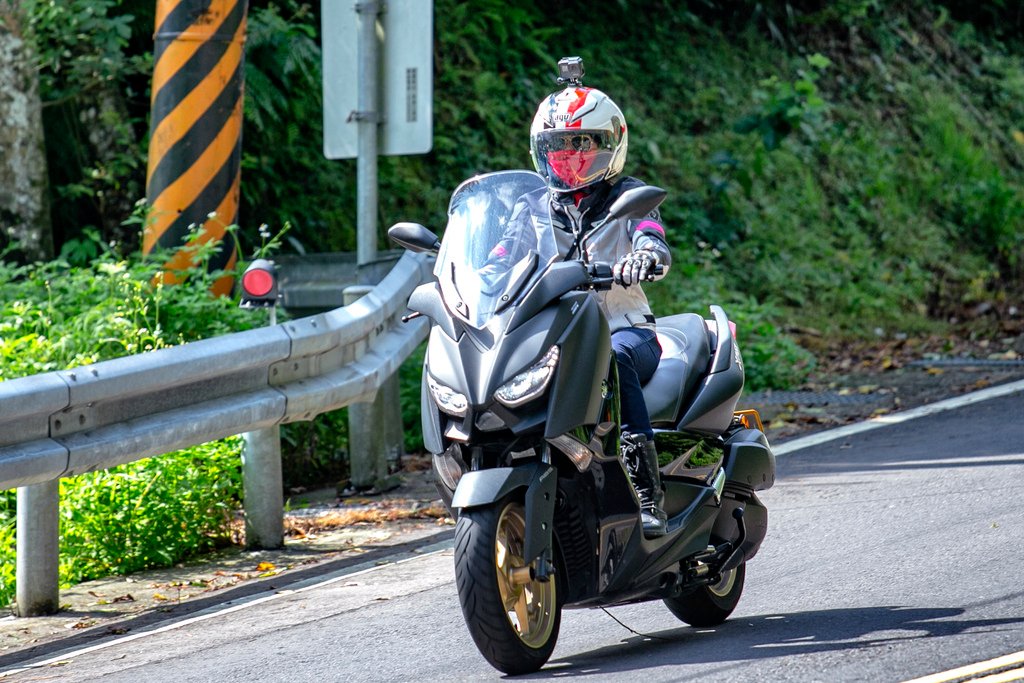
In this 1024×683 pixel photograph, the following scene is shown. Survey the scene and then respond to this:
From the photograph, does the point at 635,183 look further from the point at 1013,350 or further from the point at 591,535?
the point at 1013,350

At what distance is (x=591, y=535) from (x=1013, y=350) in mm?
7865

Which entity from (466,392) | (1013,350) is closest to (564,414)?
(466,392)

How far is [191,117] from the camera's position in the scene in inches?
380

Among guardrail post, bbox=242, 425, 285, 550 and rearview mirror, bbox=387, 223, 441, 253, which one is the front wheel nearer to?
rearview mirror, bbox=387, 223, 441, 253

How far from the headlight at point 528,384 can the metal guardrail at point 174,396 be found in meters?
2.04

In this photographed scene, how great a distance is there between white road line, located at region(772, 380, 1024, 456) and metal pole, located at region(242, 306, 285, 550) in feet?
9.64

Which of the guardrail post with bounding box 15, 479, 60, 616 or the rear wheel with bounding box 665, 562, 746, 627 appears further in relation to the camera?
the guardrail post with bounding box 15, 479, 60, 616

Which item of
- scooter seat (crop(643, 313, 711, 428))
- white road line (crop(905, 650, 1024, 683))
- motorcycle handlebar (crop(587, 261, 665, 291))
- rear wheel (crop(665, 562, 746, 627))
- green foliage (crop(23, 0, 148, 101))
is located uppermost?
green foliage (crop(23, 0, 148, 101))

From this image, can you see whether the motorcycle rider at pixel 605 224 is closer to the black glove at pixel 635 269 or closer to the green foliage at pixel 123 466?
the black glove at pixel 635 269

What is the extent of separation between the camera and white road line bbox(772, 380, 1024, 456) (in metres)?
8.84

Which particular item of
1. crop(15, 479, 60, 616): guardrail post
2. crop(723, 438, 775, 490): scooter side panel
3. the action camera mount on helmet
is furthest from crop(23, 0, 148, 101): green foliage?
crop(723, 438, 775, 490): scooter side panel

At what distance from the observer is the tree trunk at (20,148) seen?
9.48 metres

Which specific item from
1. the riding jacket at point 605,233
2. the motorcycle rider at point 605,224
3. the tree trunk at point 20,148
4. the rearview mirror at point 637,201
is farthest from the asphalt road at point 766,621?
the tree trunk at point 20,148

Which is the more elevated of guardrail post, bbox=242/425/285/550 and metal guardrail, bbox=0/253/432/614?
metal guardrail, bbox=0/253/432/614
